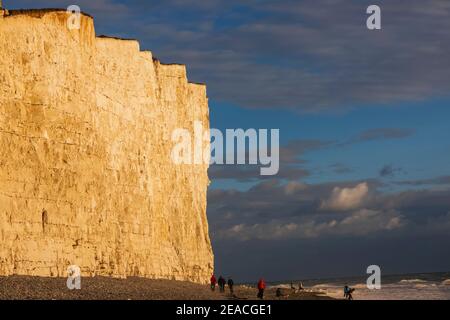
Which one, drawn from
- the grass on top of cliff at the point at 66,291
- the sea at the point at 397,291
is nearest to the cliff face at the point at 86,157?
the grass on top of cliff at the point at 66,291

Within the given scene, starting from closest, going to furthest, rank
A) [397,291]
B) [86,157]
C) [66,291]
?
[66,291]
[86,157]
[397,291]

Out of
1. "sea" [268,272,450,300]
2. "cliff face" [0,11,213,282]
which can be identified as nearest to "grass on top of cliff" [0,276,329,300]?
"cliff face" [0,11,213,282]

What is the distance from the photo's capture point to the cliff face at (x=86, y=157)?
37.9 m

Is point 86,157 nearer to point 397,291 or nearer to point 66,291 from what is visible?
point 66,291

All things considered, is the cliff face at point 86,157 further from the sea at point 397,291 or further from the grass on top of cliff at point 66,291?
the sea at point 397,291

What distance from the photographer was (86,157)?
1692 inches

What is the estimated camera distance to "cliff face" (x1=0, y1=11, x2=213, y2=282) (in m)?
37.9

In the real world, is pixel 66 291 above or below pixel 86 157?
below

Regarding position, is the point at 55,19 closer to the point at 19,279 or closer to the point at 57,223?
the point at 57,223

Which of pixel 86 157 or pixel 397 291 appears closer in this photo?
pixel 86 157

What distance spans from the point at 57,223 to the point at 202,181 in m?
24.0

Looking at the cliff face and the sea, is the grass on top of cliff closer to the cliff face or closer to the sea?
the cliff face

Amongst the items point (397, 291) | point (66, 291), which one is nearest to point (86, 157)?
point (66, 291)
